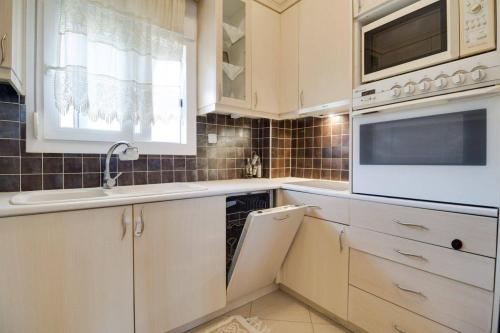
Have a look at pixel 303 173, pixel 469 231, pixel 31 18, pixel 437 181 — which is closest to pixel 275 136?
pixel 303 173

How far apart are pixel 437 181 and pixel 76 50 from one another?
6.71 ft

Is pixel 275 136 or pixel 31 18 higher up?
pixel 31 18

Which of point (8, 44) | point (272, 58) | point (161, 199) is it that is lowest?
point (161, 199)

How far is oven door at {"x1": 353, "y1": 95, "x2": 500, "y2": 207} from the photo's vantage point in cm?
95

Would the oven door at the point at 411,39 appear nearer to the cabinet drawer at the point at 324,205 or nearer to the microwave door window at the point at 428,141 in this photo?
the microwave door window at the point at 428,141

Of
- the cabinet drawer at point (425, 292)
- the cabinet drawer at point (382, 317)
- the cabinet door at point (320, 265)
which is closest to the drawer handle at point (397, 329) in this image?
the cabinet drawer at point (382, 317)

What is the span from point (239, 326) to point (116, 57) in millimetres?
1921

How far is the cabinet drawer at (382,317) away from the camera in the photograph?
1.11 metres

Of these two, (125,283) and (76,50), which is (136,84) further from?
(125,283)

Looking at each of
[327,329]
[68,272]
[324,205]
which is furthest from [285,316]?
[68,272]

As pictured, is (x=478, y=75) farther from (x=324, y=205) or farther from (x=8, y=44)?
(x=8, y=44)

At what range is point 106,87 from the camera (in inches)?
58.5

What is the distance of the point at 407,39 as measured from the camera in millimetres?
1187

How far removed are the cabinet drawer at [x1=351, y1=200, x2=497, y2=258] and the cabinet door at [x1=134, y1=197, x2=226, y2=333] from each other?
2.82 feet
